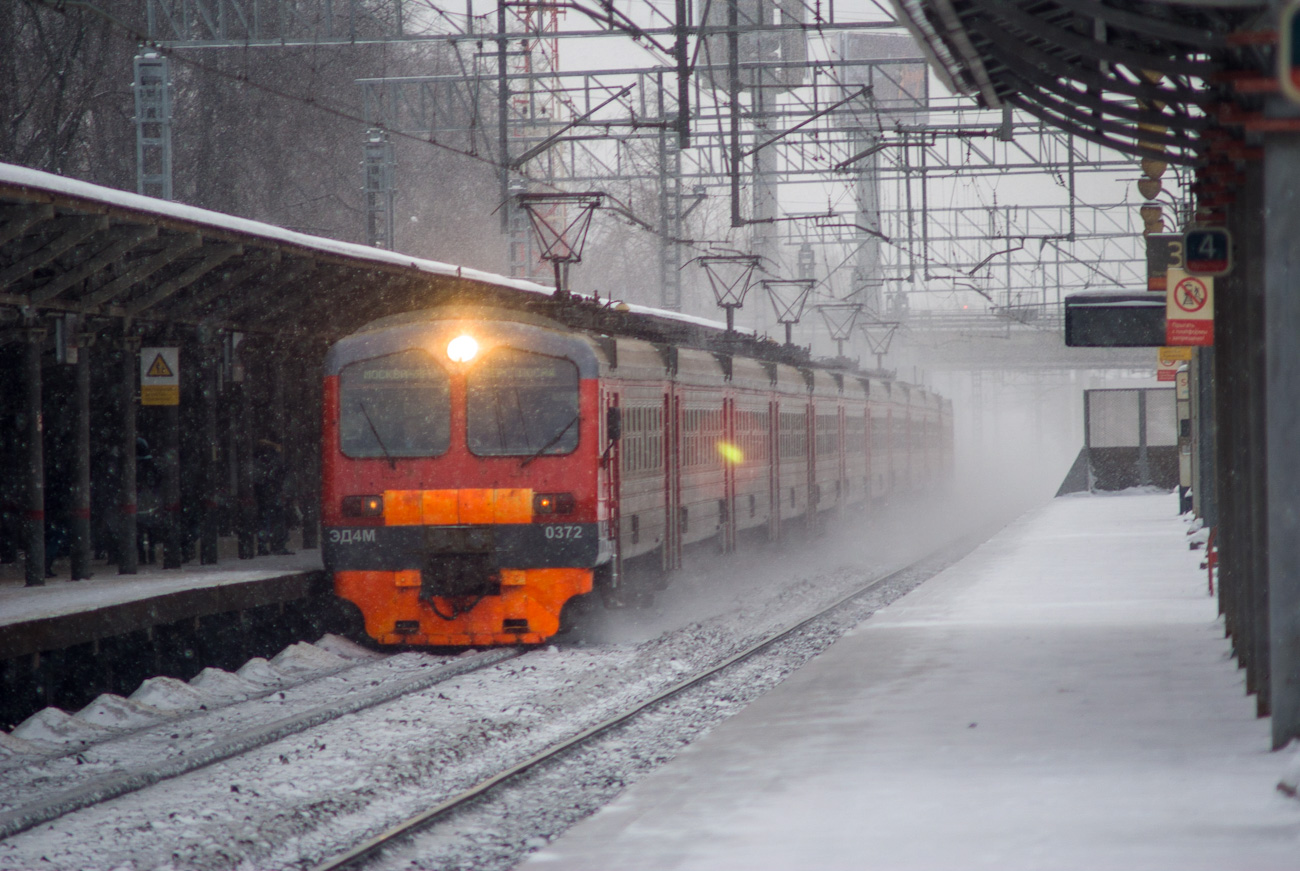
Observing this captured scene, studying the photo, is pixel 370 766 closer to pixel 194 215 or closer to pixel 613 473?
pixel 194 215

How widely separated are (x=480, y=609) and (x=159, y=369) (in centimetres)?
344

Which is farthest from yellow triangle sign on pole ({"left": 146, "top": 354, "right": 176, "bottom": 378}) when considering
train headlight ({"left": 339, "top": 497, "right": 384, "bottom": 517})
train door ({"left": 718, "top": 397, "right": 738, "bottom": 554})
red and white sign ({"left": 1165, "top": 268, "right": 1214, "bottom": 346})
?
red and white sign ({"left": 1165, "top": 268, "right": 1214, "bottom": 346})

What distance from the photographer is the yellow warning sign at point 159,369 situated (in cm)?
1393

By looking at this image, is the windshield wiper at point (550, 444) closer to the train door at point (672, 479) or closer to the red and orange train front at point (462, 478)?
the red and orange train front at point (462, 478)

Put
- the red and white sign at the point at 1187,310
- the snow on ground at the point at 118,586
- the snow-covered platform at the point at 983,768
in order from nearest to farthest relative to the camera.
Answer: the snow-covered platform at the point at 983,768
the snow on ground at the point at 118,586
the red and white sign at the point at 1187,310

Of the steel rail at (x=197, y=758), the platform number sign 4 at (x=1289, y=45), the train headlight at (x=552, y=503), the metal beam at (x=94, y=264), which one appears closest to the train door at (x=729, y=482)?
the train headlight at (x=552, y=503)

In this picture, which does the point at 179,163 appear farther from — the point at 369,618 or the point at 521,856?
the point at 521,856

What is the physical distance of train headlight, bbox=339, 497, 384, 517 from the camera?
1308 centimetres

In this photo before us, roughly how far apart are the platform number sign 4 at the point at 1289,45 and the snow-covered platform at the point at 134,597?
782cm

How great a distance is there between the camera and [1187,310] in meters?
11.8

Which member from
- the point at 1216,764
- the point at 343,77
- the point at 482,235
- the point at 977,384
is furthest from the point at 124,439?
the point at 977,384

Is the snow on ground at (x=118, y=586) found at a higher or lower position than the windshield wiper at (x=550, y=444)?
lower

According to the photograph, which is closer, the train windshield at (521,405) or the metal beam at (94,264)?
the metal beam at (94,264)

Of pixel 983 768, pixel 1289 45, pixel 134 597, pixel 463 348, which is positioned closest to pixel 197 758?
pixel 134 597
